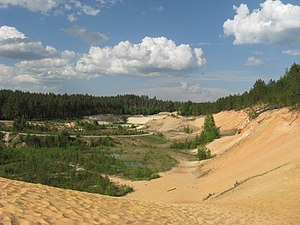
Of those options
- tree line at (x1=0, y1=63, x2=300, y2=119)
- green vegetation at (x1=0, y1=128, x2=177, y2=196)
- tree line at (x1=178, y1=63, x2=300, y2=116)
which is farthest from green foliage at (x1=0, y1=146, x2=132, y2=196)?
tree line at (x1=0, y1=63, x2=300, y2=119)

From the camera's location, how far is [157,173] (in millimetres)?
48406

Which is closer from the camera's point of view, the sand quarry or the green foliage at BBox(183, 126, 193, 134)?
the sand quarry

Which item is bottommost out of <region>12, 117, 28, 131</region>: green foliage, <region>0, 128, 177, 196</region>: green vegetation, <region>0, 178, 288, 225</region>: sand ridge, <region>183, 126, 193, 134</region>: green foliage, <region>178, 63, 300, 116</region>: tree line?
<region>0, 128, 177, 196</region>: green vegetation

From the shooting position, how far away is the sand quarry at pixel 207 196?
10359 millimetres

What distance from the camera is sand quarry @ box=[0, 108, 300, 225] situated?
10359mm

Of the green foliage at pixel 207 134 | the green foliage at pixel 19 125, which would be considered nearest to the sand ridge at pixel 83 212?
the green foliage at pixel 207 134

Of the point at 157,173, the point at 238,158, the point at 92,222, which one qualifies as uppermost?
the point at 92,222

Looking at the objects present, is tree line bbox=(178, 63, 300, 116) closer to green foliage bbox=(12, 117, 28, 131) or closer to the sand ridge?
the sand ridge

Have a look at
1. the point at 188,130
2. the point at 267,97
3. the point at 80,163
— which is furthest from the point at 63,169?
the point at 188,130

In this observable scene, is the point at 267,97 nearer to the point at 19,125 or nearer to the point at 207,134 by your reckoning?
the point at 207,134

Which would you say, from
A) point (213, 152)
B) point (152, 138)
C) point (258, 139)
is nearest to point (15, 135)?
point (152, 138)

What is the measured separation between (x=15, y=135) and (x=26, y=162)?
32995 millimetres

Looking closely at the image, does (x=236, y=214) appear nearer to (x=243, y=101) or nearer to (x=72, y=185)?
(x=72, y=185)

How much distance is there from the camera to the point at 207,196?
28500 mm
